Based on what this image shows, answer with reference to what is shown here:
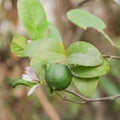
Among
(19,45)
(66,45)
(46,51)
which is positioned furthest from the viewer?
(66,45)

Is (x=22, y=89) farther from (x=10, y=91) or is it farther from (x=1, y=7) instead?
(x=1, y=7)

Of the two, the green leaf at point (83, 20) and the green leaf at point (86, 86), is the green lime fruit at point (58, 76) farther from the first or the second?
the green leaf at point (83, 20)

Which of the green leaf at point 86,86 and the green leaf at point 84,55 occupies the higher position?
the green leaf at point 84,55

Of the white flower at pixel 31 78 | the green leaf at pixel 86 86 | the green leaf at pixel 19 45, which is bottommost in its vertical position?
the white flower at pixel 31 78

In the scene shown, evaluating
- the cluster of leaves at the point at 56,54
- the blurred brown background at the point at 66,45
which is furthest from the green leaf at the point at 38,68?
the blurred brown background at the point at 66,45

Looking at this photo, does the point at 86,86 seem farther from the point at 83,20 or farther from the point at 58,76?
the point at 83,20

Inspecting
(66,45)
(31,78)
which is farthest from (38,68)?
(66,45)

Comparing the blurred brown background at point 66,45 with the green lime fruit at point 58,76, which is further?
the blurred brown background at point 66,45
